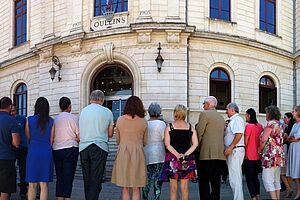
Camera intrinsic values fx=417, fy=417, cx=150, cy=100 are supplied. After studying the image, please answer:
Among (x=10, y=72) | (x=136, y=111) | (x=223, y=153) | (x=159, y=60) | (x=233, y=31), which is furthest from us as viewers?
(x=10, y=72)

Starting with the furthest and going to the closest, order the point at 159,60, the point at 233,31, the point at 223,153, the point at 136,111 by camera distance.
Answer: the point at 233,31 → the point at 159,60 → the point at 223,153 → the point at 136,111

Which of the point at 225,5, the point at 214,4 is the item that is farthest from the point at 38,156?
the point at 225,5

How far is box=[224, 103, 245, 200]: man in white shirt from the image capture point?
7547mm

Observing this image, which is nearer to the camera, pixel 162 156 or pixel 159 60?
pixel 162 156

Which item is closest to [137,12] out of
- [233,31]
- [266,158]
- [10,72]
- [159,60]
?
[159,60]

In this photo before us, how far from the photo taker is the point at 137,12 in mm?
17891

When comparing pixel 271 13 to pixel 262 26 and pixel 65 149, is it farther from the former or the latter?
pixel 65 149

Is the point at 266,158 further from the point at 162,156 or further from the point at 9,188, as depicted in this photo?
the point at 9,188

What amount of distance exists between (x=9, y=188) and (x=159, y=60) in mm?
11030

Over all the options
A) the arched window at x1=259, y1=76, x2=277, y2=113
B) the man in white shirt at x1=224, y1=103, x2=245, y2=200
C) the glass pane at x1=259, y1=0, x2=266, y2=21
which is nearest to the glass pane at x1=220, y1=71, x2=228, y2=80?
the arched window at x1=259, y1=76, x2=277, y2=113

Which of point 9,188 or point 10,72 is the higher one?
point 10,72

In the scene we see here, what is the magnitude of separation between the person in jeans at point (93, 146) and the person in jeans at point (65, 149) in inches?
9.9

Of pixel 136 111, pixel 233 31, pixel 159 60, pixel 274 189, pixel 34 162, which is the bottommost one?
pixel 274 189

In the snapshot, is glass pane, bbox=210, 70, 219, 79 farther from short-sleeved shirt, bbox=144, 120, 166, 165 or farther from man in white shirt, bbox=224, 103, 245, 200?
short-sleeved shirt, bbox=144, 120, 166, 165
